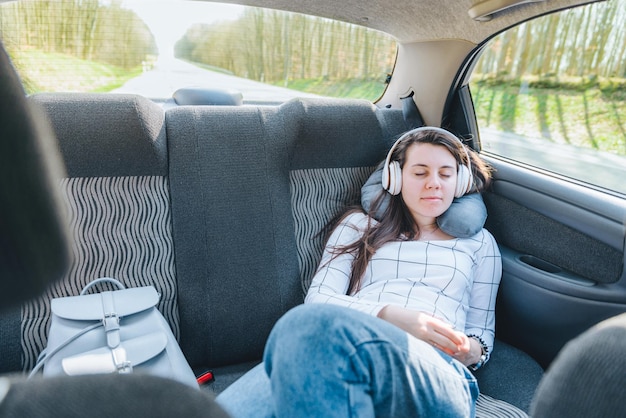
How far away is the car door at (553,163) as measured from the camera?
1388mm

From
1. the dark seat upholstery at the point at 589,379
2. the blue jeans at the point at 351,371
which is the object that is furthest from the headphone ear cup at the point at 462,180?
the dark seat upholstery at the point at 589,379

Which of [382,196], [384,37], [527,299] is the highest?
[384,37]

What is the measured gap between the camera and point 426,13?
6.10 ft

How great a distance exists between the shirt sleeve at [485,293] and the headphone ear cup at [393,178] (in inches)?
11.3

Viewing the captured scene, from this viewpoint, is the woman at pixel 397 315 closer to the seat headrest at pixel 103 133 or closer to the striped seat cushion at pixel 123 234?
the striped seat cushion at pixel 123 234

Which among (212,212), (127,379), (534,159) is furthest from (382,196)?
(127,379)

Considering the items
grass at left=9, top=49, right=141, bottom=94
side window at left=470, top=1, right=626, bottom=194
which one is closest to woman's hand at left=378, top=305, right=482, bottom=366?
side window at left=470, top=1, right=626, bottom=194

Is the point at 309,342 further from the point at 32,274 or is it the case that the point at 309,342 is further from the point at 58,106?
Result: the point at 58,106

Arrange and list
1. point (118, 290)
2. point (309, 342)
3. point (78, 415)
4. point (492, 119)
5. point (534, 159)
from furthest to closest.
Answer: point (492, 119), point (534, 159), point (118, 290), point (309, 342), point (78, 415)

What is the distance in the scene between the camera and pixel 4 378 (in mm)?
534

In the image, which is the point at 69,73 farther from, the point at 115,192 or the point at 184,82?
the point at 115,192

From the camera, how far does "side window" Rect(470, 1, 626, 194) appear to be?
1614mm

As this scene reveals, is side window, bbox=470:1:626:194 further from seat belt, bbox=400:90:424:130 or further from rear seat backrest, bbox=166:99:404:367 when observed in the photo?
rear seat backrest, bbox=166:99:404:367

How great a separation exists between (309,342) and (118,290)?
725mm
